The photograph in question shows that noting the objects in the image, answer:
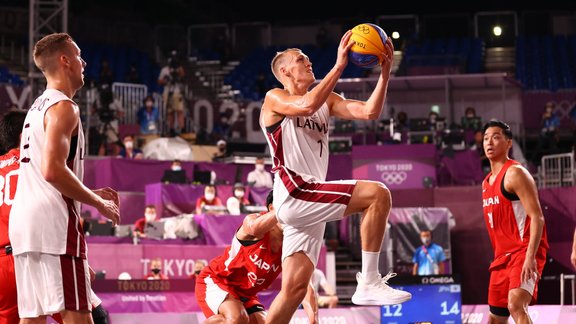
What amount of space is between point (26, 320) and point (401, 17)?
29.5m

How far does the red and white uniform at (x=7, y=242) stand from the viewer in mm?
5930

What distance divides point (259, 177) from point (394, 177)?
2.94 meters

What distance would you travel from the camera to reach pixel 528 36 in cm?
3338

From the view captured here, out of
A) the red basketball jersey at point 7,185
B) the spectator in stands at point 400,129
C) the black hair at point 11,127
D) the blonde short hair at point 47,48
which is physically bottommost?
the red basketball jersey at point 7,185

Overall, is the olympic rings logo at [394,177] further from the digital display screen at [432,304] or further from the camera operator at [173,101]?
the digital display screen at [432,304]

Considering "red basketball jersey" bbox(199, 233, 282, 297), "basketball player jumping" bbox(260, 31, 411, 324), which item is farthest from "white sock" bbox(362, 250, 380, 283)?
"red basketball jersey" bbox(199, 233, 282, 297)

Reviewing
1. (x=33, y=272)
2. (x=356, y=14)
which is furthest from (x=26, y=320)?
(x=356, y=14)

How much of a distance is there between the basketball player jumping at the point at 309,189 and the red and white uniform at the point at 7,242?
1800 millimetres

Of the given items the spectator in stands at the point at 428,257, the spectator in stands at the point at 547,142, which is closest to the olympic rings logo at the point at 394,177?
the spectator in stands at the point at 428,257

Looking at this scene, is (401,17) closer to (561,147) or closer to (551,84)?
(551,84)

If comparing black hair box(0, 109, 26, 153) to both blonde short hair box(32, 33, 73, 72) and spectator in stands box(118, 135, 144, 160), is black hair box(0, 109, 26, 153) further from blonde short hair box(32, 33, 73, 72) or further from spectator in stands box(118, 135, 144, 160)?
spectator in stands box(118, 135, 144, 160)

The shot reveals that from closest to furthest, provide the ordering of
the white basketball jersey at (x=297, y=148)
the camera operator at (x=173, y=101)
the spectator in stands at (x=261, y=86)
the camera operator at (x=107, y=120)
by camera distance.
A: 1. the white basketball jersey at (x=297, y=148)
2. the camera operator at (x=107, y=120)
3. the camera operator at (x=173, y=101)
4. the spectator in stands at (x=261, y=86)

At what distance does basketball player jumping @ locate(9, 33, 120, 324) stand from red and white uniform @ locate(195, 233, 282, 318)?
2.81 meters

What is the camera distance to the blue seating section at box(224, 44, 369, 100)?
29469 mm
